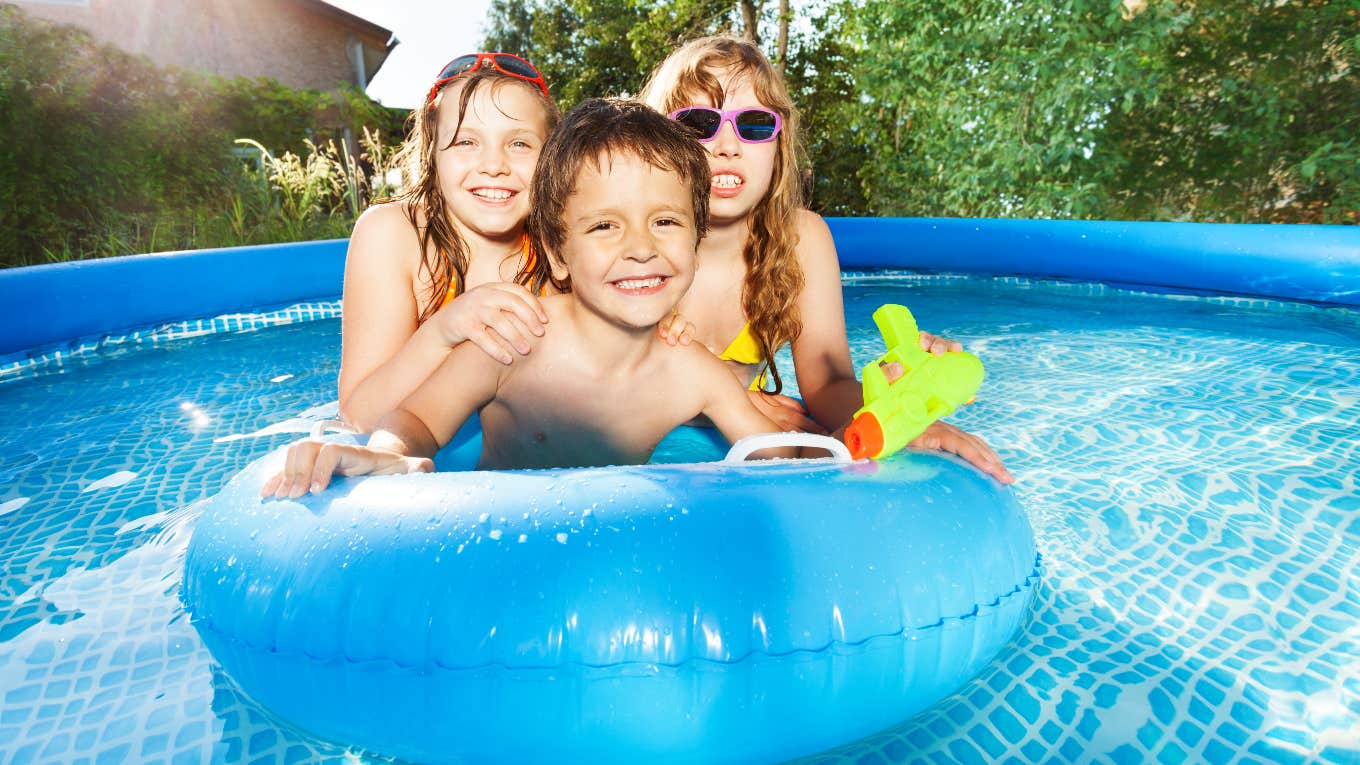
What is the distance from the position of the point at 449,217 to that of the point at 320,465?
4.26 ft

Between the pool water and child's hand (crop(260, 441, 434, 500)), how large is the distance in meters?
0.47

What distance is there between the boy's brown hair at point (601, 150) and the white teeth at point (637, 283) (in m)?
0.18

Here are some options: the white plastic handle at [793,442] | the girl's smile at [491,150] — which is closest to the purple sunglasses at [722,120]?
the girl's smile at [491,150]

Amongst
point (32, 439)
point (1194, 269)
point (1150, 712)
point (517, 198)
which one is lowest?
point (32, 439)

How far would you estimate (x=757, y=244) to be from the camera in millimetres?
2537

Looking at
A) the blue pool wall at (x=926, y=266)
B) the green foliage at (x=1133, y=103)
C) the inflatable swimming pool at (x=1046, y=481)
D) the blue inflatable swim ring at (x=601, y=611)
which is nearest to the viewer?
the blue inflatable swim ring at (x=601, y=611)

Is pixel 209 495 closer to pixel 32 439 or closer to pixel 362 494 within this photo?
pixel 32 439

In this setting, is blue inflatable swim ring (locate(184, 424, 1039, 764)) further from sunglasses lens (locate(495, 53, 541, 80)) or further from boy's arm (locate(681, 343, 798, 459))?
sunglasses lens (locate(495, 53, 541, 80))

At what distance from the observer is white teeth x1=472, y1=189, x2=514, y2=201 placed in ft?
7.84

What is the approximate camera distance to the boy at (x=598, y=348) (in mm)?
1779

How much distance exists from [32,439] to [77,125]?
17.5 ft

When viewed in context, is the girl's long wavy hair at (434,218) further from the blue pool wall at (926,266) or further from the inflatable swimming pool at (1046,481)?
the blue pool wall at (926,266)

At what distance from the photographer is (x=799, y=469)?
4.79ft

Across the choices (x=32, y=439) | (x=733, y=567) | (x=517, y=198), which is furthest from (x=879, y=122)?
(x=733, y=567)
